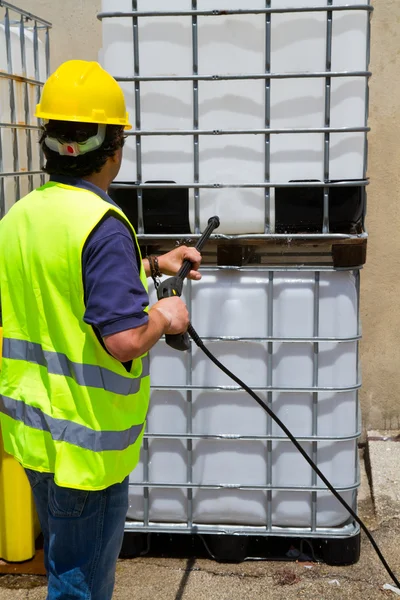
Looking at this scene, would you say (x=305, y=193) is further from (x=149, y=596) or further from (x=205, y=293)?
(x=149, y=596)

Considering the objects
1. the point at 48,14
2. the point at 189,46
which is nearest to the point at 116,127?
the point at 189,46

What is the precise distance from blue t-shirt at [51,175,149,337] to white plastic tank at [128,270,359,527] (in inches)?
37.4

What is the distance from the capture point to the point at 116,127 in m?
1.88

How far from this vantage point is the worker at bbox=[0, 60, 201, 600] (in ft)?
5.67

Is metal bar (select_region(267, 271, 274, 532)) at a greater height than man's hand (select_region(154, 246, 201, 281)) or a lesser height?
lesser

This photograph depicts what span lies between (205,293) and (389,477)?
4.49 ft

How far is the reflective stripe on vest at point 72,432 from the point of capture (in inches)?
70.7

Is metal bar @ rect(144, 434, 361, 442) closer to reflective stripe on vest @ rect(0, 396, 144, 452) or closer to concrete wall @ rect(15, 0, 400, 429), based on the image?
reflective stripe on vest @ rect(0, 396, 144, 452)

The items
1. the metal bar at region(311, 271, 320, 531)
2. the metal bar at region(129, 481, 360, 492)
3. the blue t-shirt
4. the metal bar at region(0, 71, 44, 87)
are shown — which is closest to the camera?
the blue t-shirt

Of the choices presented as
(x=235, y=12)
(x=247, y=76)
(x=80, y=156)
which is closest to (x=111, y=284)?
(x=80, y=156)

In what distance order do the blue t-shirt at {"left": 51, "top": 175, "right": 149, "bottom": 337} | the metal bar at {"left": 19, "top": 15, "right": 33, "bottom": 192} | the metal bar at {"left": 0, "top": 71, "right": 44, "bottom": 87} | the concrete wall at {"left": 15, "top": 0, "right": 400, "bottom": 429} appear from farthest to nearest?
1. the concrete wall at {"left": 15, "top": 0, "right": 400, "bottom": 429}
2. the metal bar at {"left": 19, "top": 15, "right": 33, "bottom": 192}
3. the metal bar at {"left": 0, "top": 71, "right": 44, "bottom": 87}
4. the blue t-shirt at {"left": 51, "top": 175, "right": 149, "bottom": 337}

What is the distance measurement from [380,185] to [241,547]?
6.03ft

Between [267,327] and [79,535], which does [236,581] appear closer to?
[267,327]

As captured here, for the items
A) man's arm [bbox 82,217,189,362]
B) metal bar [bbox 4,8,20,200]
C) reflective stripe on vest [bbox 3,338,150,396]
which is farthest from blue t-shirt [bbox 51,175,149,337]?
metal bar [bbox 4,8,20,200]
